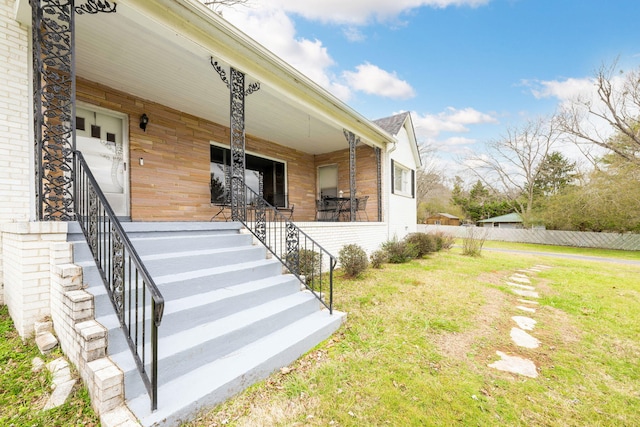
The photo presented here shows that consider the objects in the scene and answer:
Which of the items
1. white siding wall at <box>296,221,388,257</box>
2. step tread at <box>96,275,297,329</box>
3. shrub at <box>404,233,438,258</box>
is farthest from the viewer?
shrub at <box>404,233,438,258</box>

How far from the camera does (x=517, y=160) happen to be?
22.7 m

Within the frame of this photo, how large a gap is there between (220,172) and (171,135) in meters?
1.52

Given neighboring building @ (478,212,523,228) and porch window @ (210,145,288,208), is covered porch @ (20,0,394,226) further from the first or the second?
neighboring building @ (478,212,523,228)

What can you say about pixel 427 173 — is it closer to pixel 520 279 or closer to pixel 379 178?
pixel 379 178

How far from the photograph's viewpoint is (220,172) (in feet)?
24.3

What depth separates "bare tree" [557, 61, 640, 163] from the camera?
12523mm

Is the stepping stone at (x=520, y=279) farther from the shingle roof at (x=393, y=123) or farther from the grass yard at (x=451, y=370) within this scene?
the shingle roof at (x=393, y=123)

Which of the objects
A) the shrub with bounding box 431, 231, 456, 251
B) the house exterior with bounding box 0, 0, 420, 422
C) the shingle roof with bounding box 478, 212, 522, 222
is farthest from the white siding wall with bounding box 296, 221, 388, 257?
the shingle roof with bounding box 478, 212, 522, 222

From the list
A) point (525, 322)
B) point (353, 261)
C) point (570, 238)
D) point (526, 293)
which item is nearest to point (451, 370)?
point (525, 322)

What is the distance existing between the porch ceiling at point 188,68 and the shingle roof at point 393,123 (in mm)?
2755

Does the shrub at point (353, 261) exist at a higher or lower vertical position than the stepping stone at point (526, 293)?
higher

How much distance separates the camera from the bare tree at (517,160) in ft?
69.7

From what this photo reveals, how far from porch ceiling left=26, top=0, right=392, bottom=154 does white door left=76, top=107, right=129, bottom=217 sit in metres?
0.75

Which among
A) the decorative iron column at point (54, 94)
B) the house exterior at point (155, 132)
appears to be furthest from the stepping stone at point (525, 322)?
the decorative iron column at point (54, 94)
